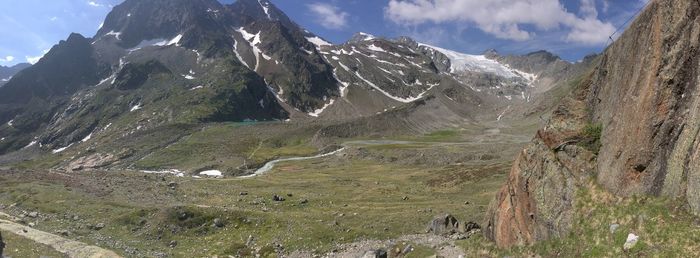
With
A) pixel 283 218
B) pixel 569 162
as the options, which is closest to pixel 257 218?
pixel 283 218

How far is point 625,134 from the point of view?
86.5 ft

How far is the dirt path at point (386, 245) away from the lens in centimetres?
4072

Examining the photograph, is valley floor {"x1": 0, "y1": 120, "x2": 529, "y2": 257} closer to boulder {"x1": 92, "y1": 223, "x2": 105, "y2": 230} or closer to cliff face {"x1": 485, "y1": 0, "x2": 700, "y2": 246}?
boulder {"x1": 92, "y1": 223, "x2": 105, "y2": 230}

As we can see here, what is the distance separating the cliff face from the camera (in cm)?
2312

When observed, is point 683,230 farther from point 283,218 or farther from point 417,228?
point 283,218

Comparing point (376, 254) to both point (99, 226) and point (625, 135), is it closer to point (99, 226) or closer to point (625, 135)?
point (625, 135)

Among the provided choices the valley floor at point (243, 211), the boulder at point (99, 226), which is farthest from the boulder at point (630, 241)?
the boulder at point (99, 226)

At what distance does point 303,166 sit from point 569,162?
412 ft

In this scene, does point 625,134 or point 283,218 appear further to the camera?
point 283,218

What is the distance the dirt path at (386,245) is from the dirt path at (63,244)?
15929 millimetres

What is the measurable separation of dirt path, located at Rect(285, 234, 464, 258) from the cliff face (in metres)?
5.31

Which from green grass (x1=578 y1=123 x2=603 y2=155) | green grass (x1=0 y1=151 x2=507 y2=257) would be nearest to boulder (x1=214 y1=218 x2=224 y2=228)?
green grass (x1=0 y1=151 x2=507 y2=257)

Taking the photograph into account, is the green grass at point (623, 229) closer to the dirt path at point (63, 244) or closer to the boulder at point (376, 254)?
the boulder at point (376, 254)

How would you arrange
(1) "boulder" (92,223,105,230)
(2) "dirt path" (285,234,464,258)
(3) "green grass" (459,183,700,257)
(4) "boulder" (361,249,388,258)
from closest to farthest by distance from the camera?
1. (3) "green grass" (459,183,700,257)
2. (4) "boulder" (361,249,388,258)
3. (2) "dirt path" (285,234,464,258)
4. (1) "boulder" (92,223,105,230)
